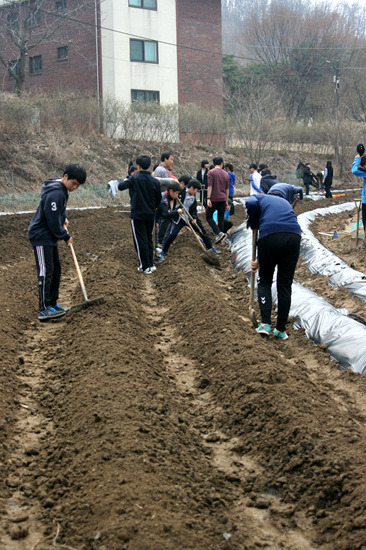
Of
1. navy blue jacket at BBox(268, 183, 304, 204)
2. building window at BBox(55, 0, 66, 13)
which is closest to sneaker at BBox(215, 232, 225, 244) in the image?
navy blue jacket at BBox(268, 183, 304, 204)

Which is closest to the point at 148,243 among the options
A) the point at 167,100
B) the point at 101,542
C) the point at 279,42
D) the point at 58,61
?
the point at 101,542

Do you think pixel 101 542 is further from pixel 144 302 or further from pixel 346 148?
pixel 346 148

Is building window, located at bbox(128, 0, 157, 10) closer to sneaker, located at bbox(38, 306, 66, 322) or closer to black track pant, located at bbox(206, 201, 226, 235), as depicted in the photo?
black track pant, located at bbox(206, 201, 226, 235)

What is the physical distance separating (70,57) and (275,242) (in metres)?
31.1

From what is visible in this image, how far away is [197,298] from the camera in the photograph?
7.54 metres

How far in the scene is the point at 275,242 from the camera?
231 inches

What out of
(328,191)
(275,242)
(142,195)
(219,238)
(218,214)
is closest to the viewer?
(275,242)

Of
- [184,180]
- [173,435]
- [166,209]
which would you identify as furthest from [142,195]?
[173,435]

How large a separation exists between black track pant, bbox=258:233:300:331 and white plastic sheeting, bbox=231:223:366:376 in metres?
0.48

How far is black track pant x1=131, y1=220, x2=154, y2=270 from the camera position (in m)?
9.09

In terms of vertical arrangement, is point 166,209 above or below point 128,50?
below

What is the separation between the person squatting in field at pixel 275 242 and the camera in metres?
5.90

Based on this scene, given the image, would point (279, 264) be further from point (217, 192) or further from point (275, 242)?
point (217, 192)

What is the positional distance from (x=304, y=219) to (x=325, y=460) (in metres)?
13.0
